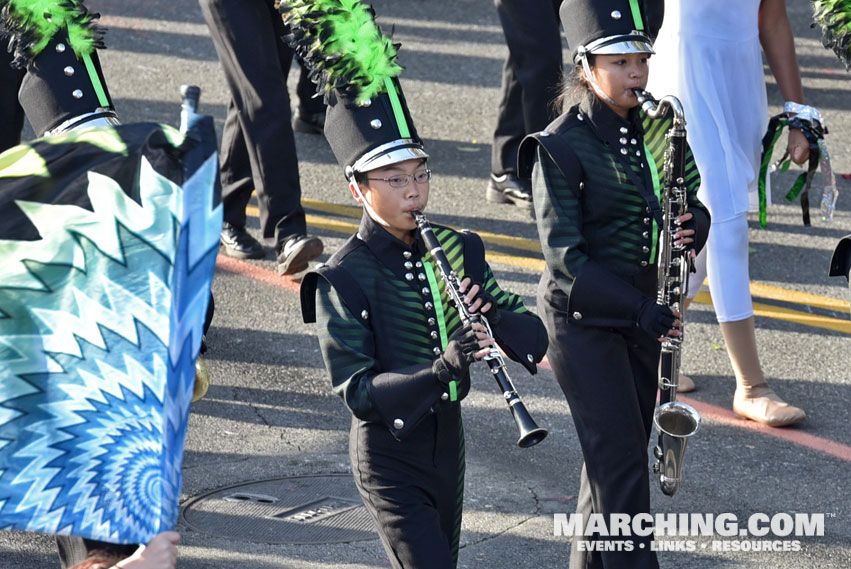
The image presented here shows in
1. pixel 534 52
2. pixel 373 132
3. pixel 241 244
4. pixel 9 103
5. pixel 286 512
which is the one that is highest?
pixel 373 132

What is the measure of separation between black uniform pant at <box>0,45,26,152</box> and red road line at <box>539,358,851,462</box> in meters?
3.08

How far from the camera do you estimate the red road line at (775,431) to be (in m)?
6.45

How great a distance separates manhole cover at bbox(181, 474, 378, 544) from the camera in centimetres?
564

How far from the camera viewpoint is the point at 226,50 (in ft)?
26.0

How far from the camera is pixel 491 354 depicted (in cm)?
414

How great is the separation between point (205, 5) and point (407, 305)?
4.13 meters

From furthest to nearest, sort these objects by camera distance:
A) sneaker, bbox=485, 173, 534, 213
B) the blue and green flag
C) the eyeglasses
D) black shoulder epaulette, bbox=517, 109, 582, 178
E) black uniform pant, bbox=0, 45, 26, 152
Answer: sneaker, bbox=485, 173, 534, 213 < black uniform pant, bbox=0, 45, 26, 152 < black shoulder epaulette, bbox=517, 109, 582, 178 < the eyeglasses < the blue and green flag

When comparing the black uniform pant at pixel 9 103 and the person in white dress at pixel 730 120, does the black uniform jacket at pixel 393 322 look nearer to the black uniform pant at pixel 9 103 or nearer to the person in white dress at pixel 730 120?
the person in white dress at pixel 730 120

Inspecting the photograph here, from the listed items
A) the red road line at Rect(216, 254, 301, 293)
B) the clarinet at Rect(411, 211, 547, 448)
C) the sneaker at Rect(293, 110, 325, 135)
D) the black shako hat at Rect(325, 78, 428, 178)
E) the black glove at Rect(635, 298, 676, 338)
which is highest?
the black shako hat at Rect(325, 78, 428, 178)

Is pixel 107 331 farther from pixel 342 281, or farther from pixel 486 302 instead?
pixel 486 302

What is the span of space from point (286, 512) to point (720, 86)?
293cm

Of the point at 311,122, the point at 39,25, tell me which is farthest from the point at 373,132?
the point at 311,122

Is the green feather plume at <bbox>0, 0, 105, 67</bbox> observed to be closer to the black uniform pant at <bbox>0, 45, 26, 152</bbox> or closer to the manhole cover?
the black uniform pant at <bbox>0, 45, 26, 152</bbox>

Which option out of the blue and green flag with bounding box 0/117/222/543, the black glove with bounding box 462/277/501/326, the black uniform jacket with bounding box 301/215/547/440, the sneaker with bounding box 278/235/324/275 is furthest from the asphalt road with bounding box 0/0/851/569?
the blue and green flag with bounding box 0/117/222/543
